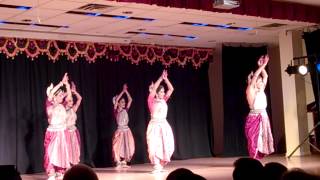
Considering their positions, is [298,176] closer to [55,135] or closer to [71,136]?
[55,135]

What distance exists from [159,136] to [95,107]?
7.81 feet

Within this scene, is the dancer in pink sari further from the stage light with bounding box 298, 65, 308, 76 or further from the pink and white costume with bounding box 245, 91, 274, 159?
the stage light with bounding box 298, 65, 308, 76

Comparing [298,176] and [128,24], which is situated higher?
[128,24]

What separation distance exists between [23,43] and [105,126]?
222cm

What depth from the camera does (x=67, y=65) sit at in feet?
30.6

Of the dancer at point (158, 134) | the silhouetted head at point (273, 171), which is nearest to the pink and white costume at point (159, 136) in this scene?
the dancer at point (158, 134)

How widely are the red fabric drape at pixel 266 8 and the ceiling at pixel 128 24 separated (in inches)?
8.2

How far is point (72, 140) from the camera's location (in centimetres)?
793

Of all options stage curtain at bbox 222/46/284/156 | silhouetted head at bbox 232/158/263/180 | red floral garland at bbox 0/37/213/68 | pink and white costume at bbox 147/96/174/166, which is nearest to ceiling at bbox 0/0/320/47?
red floral garland at bbox 0/37/213/68

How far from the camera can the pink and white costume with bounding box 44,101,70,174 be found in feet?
23.7

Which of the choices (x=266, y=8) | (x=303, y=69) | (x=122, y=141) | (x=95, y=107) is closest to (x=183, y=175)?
(x=266, y=8)

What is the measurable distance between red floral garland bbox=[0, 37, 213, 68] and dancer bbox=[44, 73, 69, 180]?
68.4 inches

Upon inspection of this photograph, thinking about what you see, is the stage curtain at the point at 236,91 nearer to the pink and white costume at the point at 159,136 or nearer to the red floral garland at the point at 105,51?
the red floral garland at the point at 105,51

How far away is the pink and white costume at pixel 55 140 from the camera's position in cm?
722
